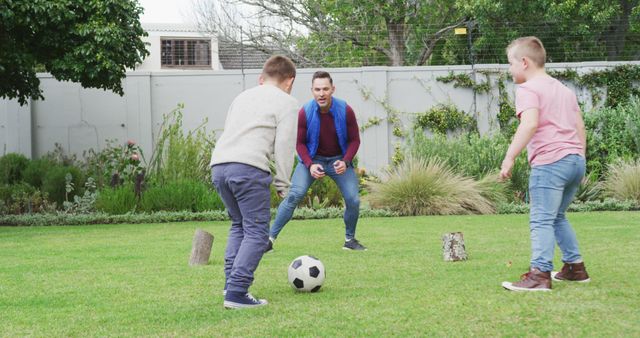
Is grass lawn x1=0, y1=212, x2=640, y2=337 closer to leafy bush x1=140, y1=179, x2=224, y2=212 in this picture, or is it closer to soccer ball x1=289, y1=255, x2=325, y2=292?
soccer ball x1=289, y1=255, x2=325, y2=292

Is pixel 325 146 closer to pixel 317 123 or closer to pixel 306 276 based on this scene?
pixel 317 123

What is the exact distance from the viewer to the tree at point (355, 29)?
25.7m

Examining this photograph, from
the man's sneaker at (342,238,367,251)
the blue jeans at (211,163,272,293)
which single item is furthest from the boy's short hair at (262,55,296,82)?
the man's sneaker at (342,238,367,251)

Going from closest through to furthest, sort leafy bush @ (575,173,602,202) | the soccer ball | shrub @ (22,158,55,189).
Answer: the soccer ball → leafy bush @ (575,173,602,202) → shrub @ (22,158,55,189)

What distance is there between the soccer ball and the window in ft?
89.6

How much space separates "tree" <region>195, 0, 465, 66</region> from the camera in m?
25.7

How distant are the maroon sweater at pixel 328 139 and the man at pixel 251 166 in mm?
2702

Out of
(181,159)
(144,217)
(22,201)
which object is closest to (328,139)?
(144,217)

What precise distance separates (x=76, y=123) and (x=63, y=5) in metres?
5.35

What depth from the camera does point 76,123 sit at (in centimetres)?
1639

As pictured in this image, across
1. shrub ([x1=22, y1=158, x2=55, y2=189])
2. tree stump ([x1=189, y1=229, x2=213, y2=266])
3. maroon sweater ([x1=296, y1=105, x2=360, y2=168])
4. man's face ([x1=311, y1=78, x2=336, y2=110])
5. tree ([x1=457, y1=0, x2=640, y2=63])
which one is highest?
tree ([x1=457, y1=0, x2=640, y2=63])

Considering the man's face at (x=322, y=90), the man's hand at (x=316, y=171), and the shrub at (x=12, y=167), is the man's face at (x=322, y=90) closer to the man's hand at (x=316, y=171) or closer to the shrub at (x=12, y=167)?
the man's hand at (x=316, y=171)

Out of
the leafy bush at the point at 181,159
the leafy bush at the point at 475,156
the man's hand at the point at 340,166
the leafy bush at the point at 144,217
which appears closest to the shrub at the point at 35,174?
the leafy bush at the point at 144,217

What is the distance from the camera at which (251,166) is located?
16.4ft
